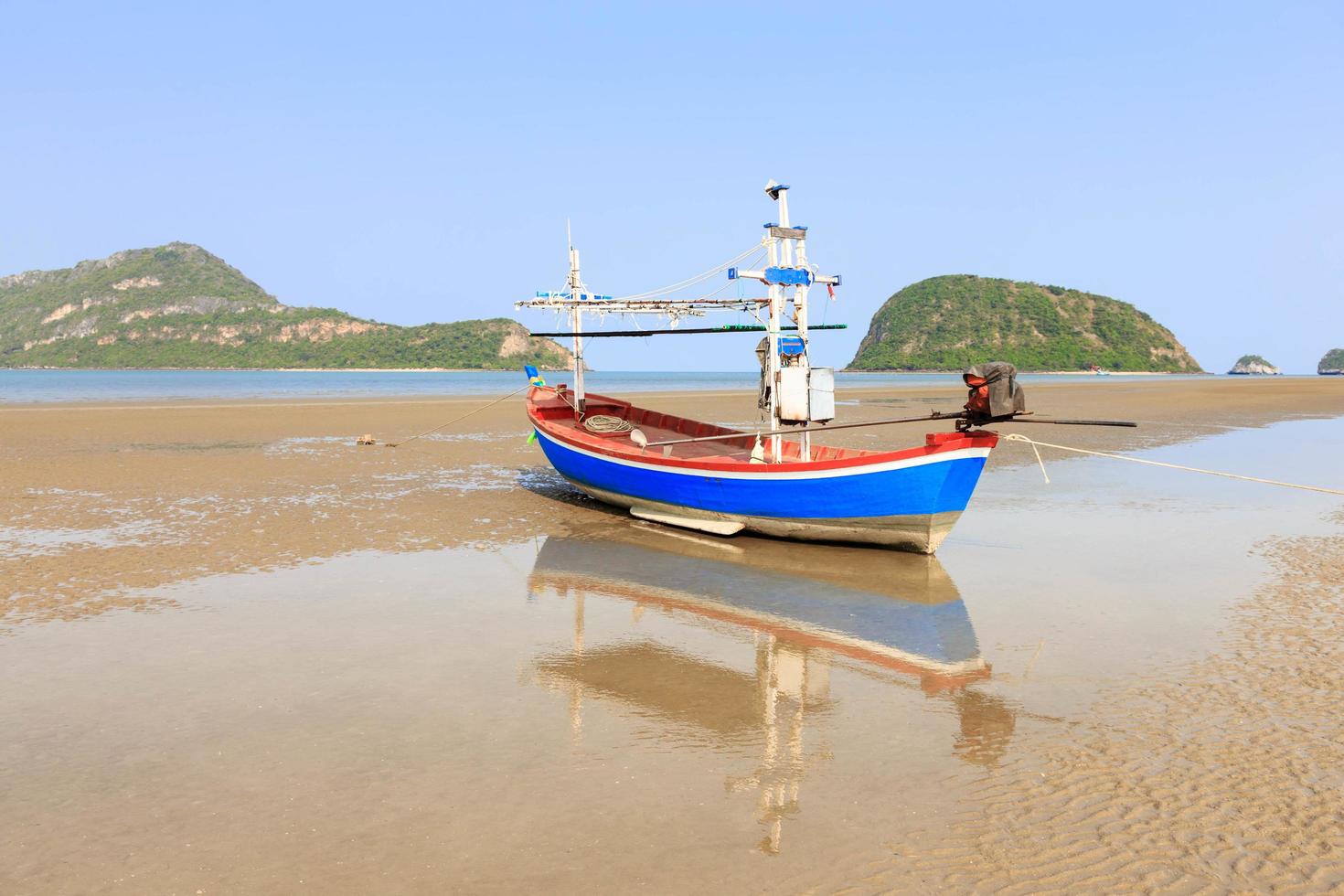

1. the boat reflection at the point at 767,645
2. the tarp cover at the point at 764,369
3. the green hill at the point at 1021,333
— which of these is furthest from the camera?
the green hill at the point at 1021,333

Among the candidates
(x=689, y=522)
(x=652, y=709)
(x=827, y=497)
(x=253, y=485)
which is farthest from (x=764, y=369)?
(x=253, y=485)

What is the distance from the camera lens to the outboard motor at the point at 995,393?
1120 cm

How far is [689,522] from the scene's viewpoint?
583 inches

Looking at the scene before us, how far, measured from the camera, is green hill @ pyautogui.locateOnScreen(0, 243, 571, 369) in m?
161

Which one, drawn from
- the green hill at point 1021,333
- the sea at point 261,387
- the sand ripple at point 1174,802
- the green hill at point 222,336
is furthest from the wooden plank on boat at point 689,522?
the green hill at point 222,336

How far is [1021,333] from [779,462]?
6253 inches

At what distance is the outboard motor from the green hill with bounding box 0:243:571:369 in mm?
155242

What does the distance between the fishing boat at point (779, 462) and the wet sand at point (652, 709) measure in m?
0.64

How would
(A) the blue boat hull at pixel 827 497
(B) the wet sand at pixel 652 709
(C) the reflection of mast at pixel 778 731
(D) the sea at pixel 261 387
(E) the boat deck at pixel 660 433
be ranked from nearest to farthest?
(B) the wet sand at pixel 652 709
(C) the reflection of mast at pixel 778 731
(A) the blue boat hull at pixel 827 497
(E) the boat deck at pixel 660 433
(D) the sea at pixel 261 387

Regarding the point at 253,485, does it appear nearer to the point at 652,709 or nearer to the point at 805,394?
the point at 805,394

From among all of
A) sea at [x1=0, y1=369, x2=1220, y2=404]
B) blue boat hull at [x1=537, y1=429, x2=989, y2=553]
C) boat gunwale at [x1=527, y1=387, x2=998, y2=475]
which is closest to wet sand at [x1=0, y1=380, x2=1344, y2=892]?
blue boat hull at [x1=537, y1=429, x2=989, y2=553]

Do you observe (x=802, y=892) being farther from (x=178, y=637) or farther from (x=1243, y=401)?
(x=1243, y=401)

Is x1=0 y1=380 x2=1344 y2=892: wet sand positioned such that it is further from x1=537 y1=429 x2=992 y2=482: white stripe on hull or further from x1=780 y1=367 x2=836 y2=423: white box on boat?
x1=780 y1=367 x2=836 y2=423: white box on boat

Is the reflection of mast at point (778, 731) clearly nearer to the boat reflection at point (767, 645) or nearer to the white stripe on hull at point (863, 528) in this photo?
the boat reflection at point (767, 645)
